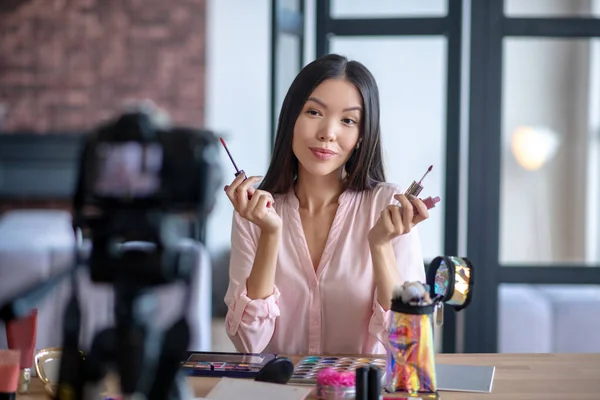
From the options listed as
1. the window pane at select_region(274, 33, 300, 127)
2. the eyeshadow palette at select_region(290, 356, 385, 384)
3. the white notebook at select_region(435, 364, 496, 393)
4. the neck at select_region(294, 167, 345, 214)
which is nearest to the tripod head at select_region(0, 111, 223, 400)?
the eyeshadow palette at select_region(290, 356, 385, 384)

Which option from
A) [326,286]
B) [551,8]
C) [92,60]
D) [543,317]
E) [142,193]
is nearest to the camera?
[142,193]

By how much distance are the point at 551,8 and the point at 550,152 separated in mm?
593

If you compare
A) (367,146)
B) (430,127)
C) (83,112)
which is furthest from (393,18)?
(83,112)

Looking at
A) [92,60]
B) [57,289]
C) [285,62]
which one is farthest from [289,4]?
[92,60]

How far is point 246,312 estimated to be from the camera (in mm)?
1672

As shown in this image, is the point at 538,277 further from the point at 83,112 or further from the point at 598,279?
the point at 83,112

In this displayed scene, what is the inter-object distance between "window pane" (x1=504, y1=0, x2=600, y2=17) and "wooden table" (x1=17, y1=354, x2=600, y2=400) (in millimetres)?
1963

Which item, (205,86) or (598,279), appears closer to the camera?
(598,279)

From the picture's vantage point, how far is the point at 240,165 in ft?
17.8

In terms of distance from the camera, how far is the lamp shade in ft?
10.5

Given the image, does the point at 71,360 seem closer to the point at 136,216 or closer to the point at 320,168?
the point at 136,216

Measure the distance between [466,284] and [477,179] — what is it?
195 centimetres

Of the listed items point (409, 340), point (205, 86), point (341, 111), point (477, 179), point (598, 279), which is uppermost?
point (205, 86)

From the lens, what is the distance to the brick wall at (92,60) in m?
5.52
